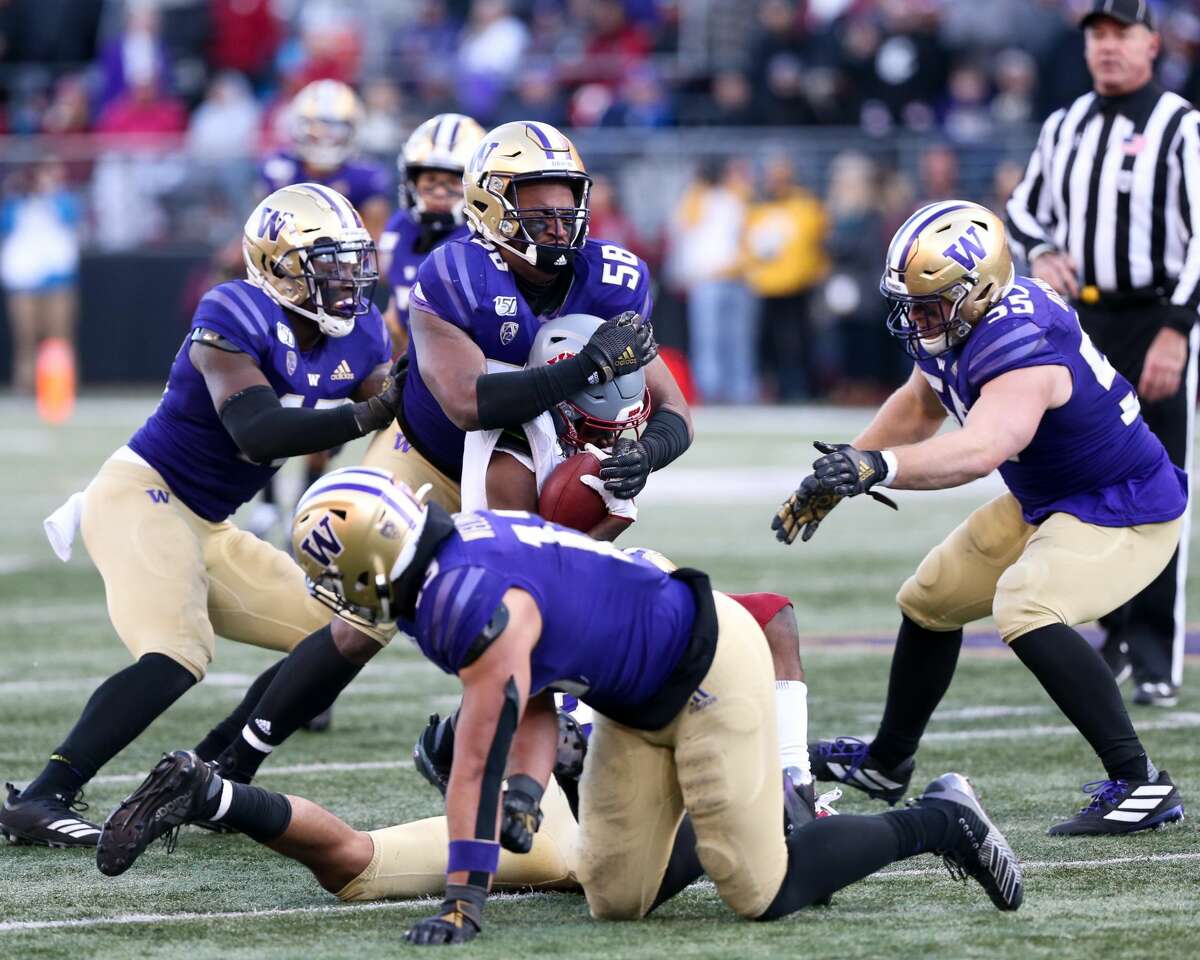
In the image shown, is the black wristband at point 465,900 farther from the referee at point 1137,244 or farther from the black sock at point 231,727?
the referee at point 1137,244

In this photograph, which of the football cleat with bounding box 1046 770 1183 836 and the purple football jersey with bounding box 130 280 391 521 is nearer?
the football cleat with bounding box 1046 770 1183 836

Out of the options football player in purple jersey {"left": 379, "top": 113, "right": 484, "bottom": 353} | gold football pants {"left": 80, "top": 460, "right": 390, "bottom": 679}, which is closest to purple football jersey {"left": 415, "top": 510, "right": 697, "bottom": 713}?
gold football pants {"left": 80, "top": 460, "right": 390, "bottom": 679}

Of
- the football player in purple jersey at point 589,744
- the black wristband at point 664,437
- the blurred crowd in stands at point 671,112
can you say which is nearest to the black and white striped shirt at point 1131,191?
the black wristband at point 664,437

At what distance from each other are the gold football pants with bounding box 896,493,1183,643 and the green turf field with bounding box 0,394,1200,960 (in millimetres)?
484

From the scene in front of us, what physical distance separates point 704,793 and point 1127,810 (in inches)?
50.8

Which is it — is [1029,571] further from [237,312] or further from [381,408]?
[237,312]

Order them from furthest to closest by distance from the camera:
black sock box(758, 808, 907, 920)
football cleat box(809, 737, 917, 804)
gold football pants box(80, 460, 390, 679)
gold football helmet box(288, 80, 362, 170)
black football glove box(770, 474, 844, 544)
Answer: gold football helmet box(288, 80, 362, 170), football cleat box(809, 737, 917, 804), gold football pants box(80, 460, 390, 679), black football glove box(770, 474, 844, 544), black sock box(758, 808, 907, 920)

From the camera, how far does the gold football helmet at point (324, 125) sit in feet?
27.3

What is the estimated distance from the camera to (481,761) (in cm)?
369

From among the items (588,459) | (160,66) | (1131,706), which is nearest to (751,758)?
(588,459)

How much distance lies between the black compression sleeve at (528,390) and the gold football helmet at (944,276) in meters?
0.71

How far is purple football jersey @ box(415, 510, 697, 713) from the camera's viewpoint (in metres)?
3.71

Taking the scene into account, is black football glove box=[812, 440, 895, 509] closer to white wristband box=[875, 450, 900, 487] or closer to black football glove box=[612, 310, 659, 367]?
white wristband box=[875, 450, 900, 487]

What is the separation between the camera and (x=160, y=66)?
739 inches
